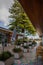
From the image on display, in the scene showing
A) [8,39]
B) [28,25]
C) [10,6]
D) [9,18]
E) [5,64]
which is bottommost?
[5,64]

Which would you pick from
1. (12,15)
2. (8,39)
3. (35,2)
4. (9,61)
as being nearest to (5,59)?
(9,61)

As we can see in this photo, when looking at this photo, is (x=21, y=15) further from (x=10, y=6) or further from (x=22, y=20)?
(x=10, y=6)

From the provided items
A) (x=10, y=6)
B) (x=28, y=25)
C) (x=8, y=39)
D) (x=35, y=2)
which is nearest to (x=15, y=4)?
(x=10, y=6)

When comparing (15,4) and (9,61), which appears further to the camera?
(15,4)

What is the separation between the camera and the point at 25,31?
31359 mm

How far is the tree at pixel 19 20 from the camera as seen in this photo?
29.9 metres

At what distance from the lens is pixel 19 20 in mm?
30328

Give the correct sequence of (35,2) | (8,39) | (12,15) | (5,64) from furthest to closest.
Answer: (12,15)
(8,39)
(5,64)
(35,2)

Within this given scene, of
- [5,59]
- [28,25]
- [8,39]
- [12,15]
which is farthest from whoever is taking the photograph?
[12,15]

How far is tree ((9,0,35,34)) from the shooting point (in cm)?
2993

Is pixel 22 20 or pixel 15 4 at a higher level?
pixel 15 4

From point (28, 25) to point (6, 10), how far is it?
734cm

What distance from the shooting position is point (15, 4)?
33250 mm

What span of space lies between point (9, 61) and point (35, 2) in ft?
18.3
